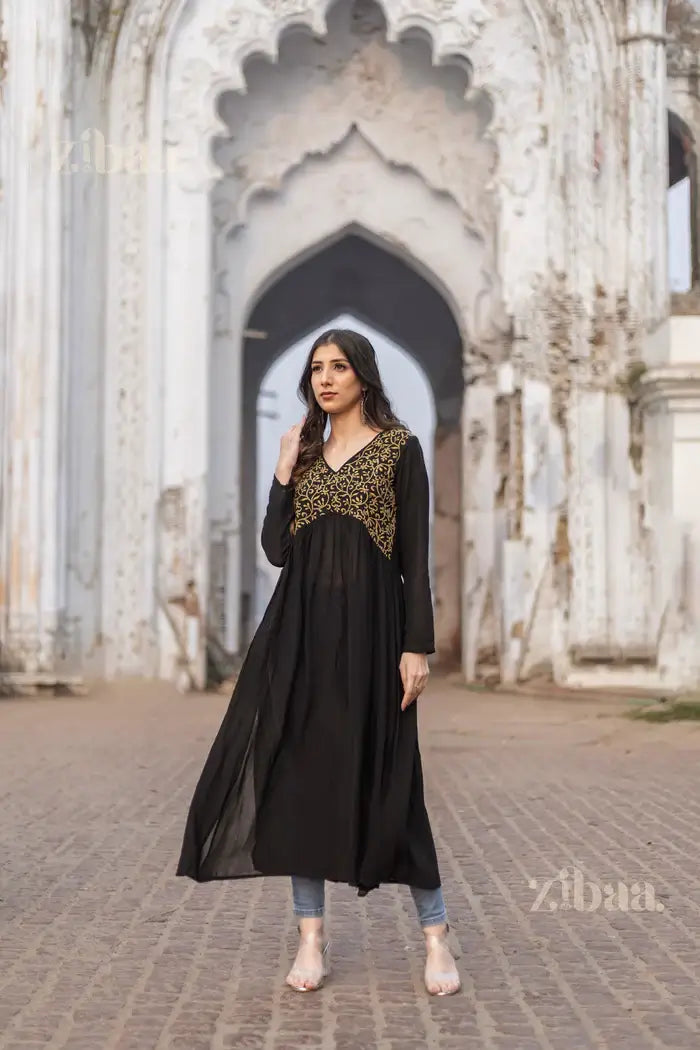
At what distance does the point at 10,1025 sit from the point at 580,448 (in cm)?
940

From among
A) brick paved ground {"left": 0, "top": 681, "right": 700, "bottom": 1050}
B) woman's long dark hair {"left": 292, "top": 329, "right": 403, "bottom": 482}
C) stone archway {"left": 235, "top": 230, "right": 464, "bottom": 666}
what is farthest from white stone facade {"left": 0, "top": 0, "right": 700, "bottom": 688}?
woman's long dark hair {"left": 292, "top": 329, "right": 403, "bottom": 482}

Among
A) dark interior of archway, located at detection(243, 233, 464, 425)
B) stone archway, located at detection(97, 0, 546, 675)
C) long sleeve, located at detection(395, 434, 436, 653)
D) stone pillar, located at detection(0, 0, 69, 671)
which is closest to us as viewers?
long sleeve, located at detection(395, 434, 436, 653)

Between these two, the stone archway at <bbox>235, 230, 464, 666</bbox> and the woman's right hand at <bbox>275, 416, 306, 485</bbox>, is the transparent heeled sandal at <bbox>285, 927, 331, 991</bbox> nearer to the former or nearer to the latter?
the woman's right hand at <bbox>275, 416, 306, 485</bbox>

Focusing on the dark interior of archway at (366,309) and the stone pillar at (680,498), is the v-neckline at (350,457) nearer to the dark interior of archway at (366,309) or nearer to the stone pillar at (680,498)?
the stone pillar at (680,498)

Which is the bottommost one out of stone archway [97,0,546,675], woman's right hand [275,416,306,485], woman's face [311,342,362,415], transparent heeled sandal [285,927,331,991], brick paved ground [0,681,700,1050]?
brick paved ground [0,681,700,1050]

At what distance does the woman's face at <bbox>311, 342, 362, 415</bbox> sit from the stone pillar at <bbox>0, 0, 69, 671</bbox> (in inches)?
300

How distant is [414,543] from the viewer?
10.7 ft

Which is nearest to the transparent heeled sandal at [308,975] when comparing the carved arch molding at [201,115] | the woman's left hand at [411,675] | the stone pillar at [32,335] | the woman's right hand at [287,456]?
the woman's left hand at [411,675]

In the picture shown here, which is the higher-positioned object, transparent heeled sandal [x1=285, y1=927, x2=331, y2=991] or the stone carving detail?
the stone carving detail

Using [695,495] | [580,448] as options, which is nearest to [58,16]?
[580,448]

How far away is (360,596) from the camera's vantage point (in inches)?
126

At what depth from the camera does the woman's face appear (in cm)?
332

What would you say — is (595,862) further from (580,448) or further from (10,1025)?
(580,448)

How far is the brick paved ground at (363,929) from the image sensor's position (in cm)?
283
